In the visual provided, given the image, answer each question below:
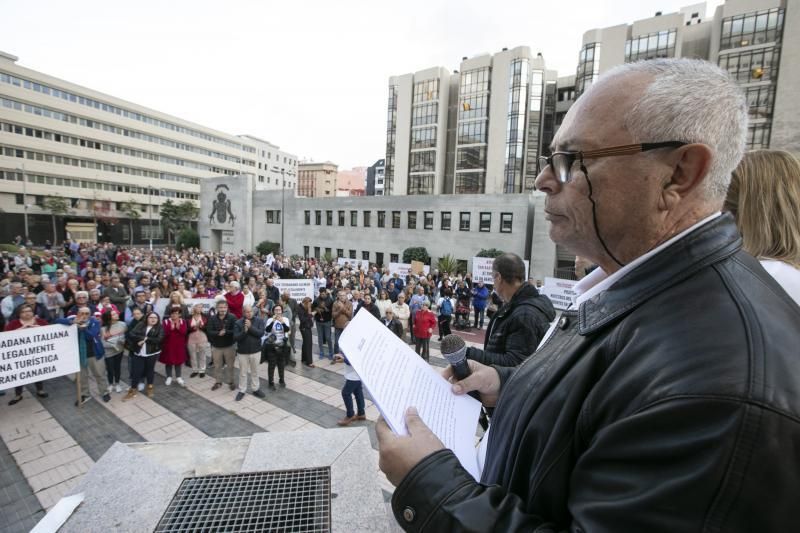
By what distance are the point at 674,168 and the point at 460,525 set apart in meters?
1.14

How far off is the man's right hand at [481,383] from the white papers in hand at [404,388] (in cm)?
5

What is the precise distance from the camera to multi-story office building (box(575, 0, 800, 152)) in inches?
1415

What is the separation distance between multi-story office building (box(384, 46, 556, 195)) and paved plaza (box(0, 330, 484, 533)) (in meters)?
45.6

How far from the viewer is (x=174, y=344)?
8.91 metres

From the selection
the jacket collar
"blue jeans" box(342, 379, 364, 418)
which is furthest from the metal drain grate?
"blue jeans" box(342, 379, 364, 418)

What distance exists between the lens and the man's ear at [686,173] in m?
1.04

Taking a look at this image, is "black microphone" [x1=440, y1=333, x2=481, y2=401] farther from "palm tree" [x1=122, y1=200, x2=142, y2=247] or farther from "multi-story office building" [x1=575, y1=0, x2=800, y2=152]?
"palm tree" [x1=122, y1=200, x2=142, y2=247]

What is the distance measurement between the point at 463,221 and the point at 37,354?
27.9 m

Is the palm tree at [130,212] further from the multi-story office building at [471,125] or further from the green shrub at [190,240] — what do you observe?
the multi-story office building at [471,125]

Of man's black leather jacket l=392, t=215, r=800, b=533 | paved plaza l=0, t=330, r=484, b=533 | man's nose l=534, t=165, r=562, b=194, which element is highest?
man's nose l=534, t=165, r=562, b=194

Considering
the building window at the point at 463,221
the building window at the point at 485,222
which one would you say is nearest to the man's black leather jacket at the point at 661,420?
the building window at the point at 485,222

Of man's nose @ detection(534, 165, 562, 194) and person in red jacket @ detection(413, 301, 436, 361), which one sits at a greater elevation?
man's nose @ detection(534, 165, 562, 194)

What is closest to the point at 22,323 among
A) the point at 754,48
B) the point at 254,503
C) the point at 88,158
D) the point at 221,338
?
the point at 221,338

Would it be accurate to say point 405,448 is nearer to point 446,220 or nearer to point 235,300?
point 235,300
